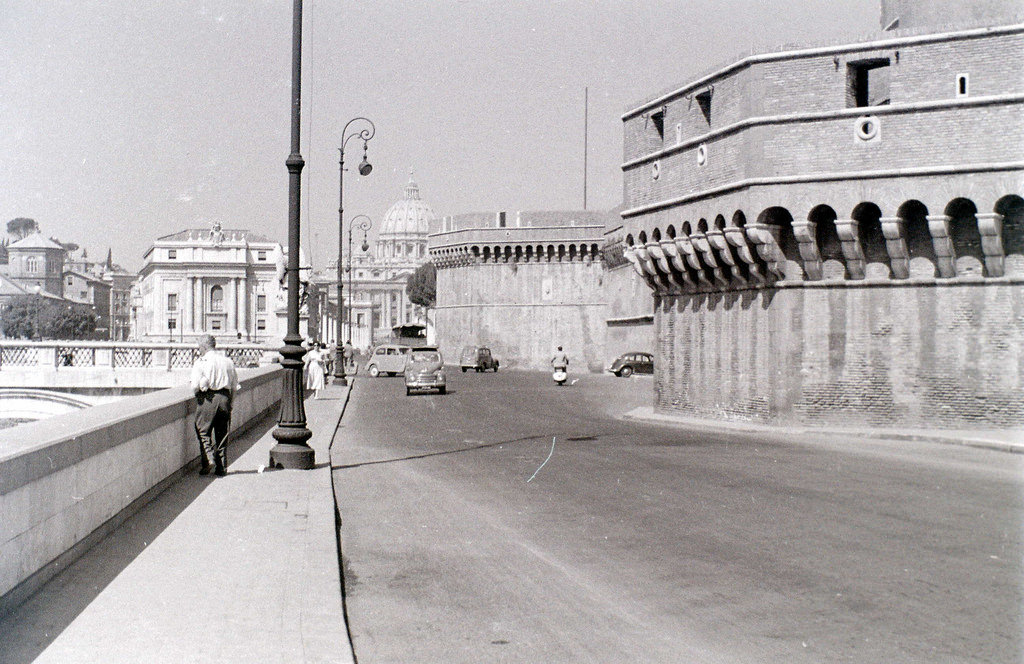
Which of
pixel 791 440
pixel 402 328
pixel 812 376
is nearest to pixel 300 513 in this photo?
pixel 791 440

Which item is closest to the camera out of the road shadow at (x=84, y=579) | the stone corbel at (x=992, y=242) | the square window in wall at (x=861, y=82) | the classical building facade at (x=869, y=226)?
the road shadow at (x=84, y=579)

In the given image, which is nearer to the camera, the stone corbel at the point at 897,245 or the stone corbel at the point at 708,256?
the stone corbel at the point at 897,245

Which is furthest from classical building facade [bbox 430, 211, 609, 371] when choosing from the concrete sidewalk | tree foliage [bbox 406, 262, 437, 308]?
the concrete sidewalk

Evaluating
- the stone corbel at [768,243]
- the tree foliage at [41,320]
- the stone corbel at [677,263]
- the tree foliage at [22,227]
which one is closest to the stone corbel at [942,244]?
the stone corbel at [768,243]

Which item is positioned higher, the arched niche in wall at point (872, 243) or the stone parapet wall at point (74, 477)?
the arched niche in wall at point (872, 243)

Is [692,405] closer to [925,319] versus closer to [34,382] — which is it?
[925,319]

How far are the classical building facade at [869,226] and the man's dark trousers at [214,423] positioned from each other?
43.7ft

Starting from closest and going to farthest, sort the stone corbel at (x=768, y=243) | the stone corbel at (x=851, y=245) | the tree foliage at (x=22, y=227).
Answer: the stone corbel at (x=851, y=245), the stone corbel at (x=768, y=243), the tree foliage at (x=22, y=227)

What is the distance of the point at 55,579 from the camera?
7.30 m

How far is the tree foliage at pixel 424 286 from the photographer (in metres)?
125

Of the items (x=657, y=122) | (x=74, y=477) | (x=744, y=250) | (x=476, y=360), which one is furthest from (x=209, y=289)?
(x=74, y=477)

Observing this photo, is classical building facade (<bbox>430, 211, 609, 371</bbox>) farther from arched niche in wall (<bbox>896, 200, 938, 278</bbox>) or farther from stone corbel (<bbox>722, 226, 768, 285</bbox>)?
arched niche in wall (<bbox>896, 200, 938, 278</bbox>)

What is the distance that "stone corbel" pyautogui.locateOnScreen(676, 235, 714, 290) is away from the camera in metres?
26.1

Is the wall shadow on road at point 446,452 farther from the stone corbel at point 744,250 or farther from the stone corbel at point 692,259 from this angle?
the stone corbel at point 692,259
